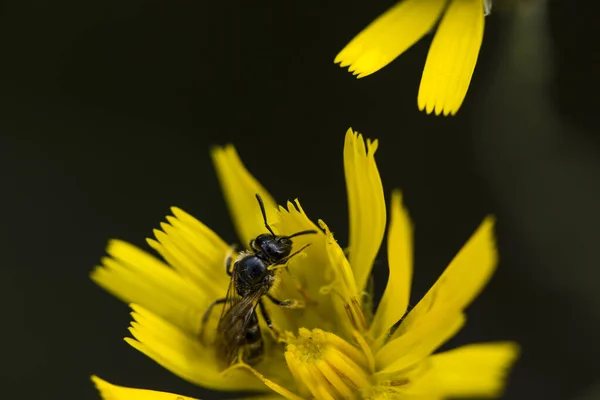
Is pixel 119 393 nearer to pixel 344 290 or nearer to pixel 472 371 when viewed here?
pixel 344 290

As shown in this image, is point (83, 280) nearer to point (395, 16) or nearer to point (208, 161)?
point (208, 161)

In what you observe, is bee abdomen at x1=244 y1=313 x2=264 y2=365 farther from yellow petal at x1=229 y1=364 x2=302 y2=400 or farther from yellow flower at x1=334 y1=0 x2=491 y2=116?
yellow flower at x1=334 y1=0 x2=491 y2=116

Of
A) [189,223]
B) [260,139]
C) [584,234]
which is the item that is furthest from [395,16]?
[260,139]

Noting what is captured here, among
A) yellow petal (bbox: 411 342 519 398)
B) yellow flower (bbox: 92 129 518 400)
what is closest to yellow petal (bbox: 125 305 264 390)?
yellow flower (bbox: 92 129 518 400)

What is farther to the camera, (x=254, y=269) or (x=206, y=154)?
(x=206, y=154)

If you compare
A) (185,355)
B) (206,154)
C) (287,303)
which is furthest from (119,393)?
(206,154)

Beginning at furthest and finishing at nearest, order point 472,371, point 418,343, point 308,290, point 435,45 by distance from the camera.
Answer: point 308,290, point 435,45, point 418,343, point 472,371
